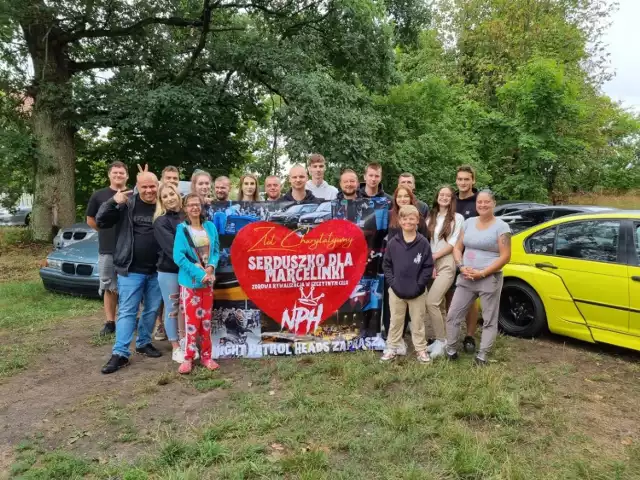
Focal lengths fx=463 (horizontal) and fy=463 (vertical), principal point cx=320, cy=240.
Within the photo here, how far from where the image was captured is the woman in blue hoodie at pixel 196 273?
4.21 meters

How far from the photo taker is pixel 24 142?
1266 centimetres

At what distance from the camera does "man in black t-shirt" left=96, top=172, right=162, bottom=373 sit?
4.50m

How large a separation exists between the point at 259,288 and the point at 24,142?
1125 cm

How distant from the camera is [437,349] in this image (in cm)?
471

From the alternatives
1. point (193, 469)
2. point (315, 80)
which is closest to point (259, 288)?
point (193, 469)

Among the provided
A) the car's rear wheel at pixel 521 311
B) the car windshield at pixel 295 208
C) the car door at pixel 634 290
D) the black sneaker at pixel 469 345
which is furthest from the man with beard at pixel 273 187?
the car door at pixel 634 290

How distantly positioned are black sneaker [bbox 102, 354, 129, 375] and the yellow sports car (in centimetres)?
437

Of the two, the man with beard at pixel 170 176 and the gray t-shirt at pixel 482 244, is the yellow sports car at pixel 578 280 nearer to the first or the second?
the gray t-shirt at pixel 482 244

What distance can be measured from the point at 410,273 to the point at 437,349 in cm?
93

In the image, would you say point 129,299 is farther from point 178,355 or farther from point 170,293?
point 178,355

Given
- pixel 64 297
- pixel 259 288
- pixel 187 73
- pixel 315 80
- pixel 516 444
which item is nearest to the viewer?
pixel 516 444

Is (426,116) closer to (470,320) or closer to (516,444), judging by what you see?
(470,320)

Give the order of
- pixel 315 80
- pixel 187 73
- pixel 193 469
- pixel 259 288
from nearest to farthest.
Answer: pixel 193 469, pixel 259 288, pixel 315 80, pixel 187 73

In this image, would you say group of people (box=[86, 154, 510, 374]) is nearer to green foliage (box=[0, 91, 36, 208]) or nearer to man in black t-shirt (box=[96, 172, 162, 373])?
man in black t-shirt (box=[96, 172, 162, 373])
